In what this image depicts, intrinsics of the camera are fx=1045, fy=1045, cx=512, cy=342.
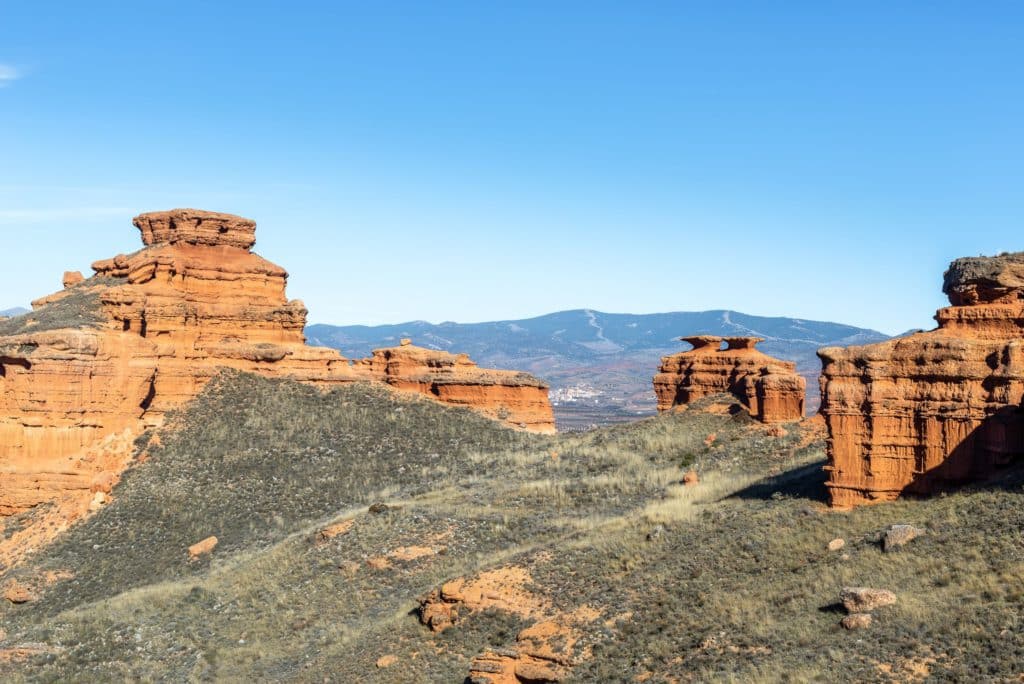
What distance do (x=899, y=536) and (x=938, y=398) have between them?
419 centimetres

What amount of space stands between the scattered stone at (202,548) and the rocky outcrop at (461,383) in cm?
1752

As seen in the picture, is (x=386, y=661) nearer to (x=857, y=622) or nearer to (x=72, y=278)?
(x=857, y=622)

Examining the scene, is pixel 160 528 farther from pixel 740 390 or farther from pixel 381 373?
pixel 740 390

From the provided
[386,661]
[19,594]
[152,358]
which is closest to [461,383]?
[152,358]

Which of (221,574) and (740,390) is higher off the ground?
(740,390)

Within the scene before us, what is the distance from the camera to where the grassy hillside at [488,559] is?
18469 mm

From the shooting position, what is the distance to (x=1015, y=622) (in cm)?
1622

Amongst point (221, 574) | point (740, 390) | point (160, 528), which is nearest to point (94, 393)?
point (160, 528)

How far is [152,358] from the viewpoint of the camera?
45750 millimetres

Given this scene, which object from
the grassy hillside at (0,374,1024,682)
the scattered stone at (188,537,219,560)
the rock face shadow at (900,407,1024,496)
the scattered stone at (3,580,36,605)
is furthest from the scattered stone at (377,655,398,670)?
the scattered stone at (3,580,36,605)

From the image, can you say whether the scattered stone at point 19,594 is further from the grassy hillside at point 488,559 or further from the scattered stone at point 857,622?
the scattered stone at point 857,622

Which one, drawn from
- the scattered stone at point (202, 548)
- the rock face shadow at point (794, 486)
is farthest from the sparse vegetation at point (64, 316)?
the rock face shadow at point (794, 486)

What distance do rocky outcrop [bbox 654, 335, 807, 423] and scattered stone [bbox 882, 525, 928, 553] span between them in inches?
828

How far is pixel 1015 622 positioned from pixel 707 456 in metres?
22.5
